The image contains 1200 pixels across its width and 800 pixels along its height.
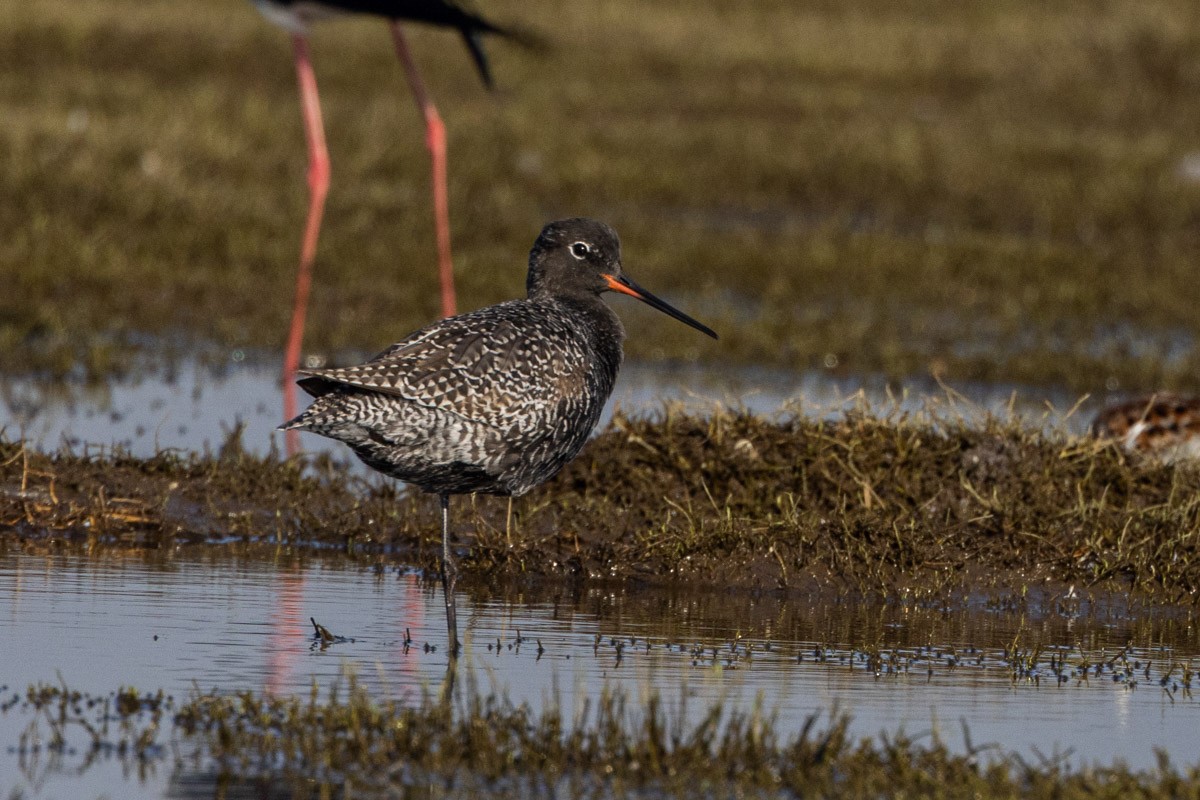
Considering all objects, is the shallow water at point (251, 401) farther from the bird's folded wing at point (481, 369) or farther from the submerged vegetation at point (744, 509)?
the bird's folded wing at point (481, 369)

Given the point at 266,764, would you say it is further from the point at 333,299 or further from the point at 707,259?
the point at 707,259

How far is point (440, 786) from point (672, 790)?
0.57 metres

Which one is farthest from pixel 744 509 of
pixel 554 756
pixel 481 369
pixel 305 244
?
pixel 305 244

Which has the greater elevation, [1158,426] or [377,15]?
[377,15]

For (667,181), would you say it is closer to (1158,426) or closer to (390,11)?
(390,11)

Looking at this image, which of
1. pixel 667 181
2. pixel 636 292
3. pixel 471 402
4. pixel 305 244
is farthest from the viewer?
pixel 667 181

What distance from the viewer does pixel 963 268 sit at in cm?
1698

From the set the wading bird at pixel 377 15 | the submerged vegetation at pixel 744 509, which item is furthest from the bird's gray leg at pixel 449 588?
the wading bird at pixel 377 15

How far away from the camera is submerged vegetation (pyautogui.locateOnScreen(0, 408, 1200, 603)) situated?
7.84 m

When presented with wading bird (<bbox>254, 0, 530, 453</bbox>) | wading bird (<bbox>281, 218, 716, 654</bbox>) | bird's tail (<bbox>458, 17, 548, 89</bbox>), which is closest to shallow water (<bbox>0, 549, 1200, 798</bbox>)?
wading bird (<bbox>281, 218, 716, 654</bbox>)

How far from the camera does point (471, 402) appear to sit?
21.9 feet

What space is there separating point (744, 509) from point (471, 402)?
6.90 ft

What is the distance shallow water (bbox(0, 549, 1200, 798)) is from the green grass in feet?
17.3

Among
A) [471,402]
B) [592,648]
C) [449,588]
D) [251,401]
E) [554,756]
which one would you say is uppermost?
[251,401]
